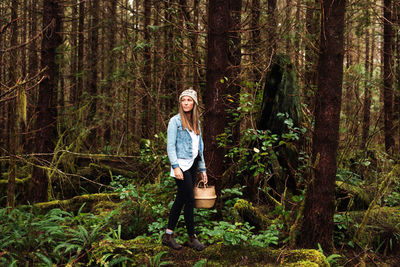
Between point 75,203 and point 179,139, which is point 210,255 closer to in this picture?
point 179,139

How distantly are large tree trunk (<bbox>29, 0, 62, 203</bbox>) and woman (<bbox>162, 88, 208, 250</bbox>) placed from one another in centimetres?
485

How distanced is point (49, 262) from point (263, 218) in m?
3.51

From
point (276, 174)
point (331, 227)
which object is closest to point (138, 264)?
point (331, 227)

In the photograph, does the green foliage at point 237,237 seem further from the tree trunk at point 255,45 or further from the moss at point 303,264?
the tree trunk at point 255,45

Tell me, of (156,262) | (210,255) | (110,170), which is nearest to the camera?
(156,262)

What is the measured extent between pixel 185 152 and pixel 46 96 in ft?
17.6

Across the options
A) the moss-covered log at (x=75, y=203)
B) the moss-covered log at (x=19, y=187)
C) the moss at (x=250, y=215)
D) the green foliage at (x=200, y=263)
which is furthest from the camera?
the moss-covered log at (x=19, y=187)

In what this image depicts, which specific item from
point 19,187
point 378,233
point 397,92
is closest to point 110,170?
point 19,187

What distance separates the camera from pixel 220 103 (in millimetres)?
5906

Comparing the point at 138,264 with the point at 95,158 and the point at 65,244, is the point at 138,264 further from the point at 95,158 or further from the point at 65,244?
the point at 95,158

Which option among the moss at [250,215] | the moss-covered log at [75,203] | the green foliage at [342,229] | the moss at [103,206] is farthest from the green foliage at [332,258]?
the moss-covered log at [75,203]

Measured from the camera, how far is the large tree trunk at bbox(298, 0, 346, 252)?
4562 millimetres

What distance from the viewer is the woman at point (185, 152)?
454cm

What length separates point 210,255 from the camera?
14.8 feet
